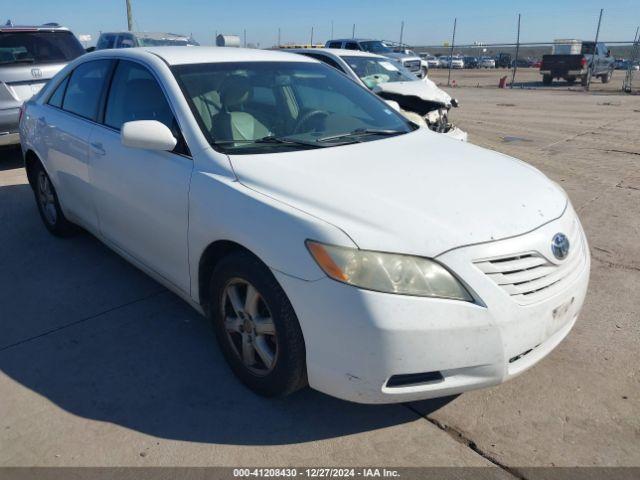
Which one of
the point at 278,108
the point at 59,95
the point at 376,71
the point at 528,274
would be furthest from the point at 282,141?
the point at 376,71

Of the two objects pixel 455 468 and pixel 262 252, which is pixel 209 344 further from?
pixel 455 468

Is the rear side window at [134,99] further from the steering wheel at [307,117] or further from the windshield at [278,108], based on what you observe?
the steering wheel at [307,117]

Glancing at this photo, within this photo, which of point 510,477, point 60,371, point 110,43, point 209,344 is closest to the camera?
point 510,477

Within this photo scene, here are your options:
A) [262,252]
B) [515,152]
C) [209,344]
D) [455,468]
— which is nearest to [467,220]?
[262,252]

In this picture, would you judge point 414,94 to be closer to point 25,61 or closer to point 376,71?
point 376,71

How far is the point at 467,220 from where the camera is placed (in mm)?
2316

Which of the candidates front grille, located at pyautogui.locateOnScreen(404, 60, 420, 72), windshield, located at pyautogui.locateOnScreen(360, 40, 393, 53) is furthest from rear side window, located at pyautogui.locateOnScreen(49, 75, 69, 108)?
windshield, located at pyautogui.locateOnScreen(360, 40, 393, 53)

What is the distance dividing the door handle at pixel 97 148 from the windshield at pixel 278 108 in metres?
0.80

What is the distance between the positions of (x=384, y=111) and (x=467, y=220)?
68.1 inches

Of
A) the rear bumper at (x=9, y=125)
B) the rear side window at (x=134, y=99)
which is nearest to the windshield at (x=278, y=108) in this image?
the rear side window at (x=134, y=99)

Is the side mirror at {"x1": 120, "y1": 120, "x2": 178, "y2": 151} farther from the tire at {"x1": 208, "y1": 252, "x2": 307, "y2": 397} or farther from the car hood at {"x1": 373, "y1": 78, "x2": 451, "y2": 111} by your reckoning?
the car hood at {"x1": 373, "y1": 78, "x2": 451, "y2": 111}

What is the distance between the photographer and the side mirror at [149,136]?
2844mm

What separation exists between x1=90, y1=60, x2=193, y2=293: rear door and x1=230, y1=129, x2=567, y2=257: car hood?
1.41 feet

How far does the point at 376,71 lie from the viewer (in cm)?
1011
